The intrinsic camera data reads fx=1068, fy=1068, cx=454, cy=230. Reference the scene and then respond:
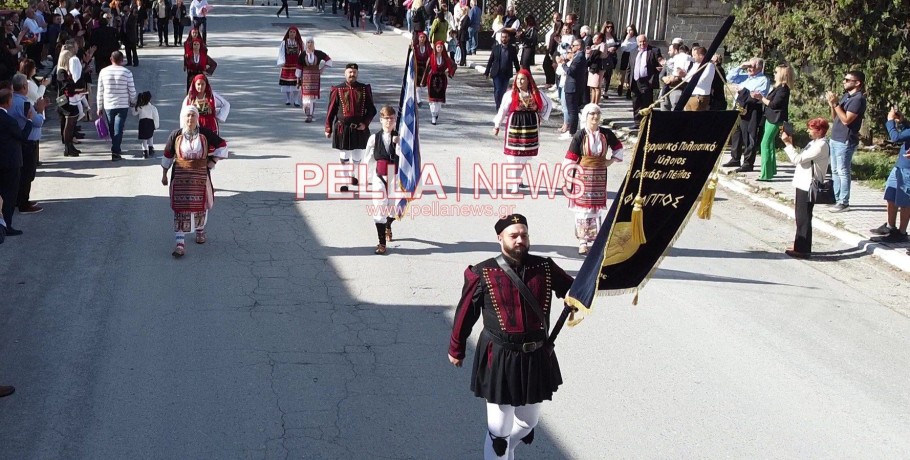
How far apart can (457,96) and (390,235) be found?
11798mm

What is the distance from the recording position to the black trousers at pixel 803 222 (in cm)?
1199

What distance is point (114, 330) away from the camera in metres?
9.18

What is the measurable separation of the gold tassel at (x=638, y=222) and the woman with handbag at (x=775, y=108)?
9700 millimetres

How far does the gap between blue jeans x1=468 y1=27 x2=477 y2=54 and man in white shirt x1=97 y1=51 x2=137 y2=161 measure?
1600cm

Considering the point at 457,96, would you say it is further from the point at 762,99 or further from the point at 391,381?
the point at 391,381

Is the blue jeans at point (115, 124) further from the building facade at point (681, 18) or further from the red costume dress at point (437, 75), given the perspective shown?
the building facade at point (681, 18)

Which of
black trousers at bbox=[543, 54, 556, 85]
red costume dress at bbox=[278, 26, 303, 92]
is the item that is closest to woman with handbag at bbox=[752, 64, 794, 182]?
red costume dress at bbox=[278, 26, 303, 92]

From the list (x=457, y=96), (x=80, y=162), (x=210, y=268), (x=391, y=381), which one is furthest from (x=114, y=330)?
(x=457, y=96)

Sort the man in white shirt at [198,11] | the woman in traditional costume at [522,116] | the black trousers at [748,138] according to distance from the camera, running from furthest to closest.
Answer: the man in white shirt at [198,11]
the black trousers at [748,138]
the woman in traditional costume at [522,116]

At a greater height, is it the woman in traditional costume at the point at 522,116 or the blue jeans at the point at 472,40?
the blue jeans at the point at 472,40

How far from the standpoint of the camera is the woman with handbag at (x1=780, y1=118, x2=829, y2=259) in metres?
11.7

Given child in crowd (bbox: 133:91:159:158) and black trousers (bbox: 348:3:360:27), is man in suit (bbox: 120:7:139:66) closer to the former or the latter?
child in crowd (bbox: 133:91:159:158)

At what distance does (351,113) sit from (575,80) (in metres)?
5.44

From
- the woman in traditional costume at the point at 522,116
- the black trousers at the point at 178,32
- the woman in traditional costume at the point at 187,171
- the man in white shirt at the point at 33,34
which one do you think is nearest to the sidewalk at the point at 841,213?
the woman in traditional costume at the point at 522,116
